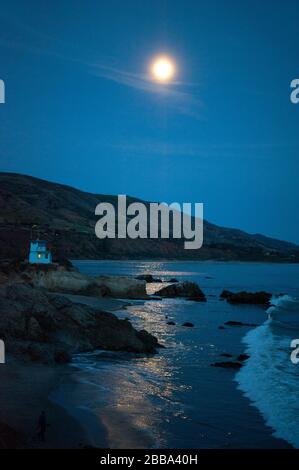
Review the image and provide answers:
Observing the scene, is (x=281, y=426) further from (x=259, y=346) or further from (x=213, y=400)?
(x=259, y=346)

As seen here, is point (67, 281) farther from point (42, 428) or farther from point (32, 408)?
point (42, 428)

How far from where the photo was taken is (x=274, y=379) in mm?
17000

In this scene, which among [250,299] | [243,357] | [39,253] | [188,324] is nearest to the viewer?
[243,357]

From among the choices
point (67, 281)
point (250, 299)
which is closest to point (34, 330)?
point (67, 281)

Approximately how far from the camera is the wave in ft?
41.1

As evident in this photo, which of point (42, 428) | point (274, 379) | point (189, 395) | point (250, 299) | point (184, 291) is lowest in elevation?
point (250, 299)

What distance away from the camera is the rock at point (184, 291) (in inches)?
2105

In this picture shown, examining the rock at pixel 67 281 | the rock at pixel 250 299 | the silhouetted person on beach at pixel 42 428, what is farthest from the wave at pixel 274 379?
the rock at pixel 250 299

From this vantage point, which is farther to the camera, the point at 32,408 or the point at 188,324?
the point at 188,324

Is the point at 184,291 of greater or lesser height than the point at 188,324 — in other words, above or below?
above

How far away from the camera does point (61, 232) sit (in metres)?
170

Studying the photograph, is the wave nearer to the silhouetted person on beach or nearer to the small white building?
the silhouetted person on beach

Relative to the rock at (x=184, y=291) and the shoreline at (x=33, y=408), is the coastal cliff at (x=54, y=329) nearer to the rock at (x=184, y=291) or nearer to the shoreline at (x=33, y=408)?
the shoreline at (x=33, y=408)

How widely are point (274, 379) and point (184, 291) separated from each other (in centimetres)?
3759
